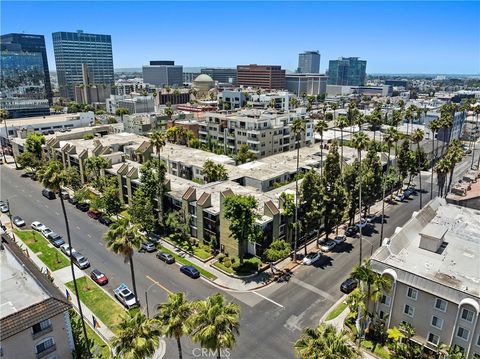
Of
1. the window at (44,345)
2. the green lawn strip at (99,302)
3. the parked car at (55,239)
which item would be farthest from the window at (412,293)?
the parked car at (55,239)

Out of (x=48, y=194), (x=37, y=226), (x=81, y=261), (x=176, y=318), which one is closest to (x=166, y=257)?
(x=81, y=261)

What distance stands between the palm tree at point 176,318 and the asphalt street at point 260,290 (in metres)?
14.1

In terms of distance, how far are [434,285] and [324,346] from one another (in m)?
18.7

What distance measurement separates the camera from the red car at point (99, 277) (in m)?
54.7

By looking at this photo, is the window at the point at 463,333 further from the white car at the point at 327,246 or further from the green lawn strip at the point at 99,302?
the green lawn strip at the point at 99,302

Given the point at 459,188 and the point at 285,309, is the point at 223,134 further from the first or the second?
the point at 285,309

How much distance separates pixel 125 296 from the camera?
49.9 meters

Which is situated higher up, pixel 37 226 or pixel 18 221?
pixel 18 221

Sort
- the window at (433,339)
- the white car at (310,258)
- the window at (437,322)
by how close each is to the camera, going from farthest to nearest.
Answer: the white car at (310,258), the window at (433,339), the window at (437,322)

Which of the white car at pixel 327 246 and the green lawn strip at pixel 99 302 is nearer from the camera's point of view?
the green lawn strip at pixel 99 302

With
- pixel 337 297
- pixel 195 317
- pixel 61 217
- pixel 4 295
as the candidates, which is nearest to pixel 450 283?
pixel 337 297

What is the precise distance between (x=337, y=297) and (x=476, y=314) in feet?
62.4

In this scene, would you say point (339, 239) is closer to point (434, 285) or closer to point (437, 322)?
point (437, 322)

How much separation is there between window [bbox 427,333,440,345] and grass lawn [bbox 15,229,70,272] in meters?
56.6
